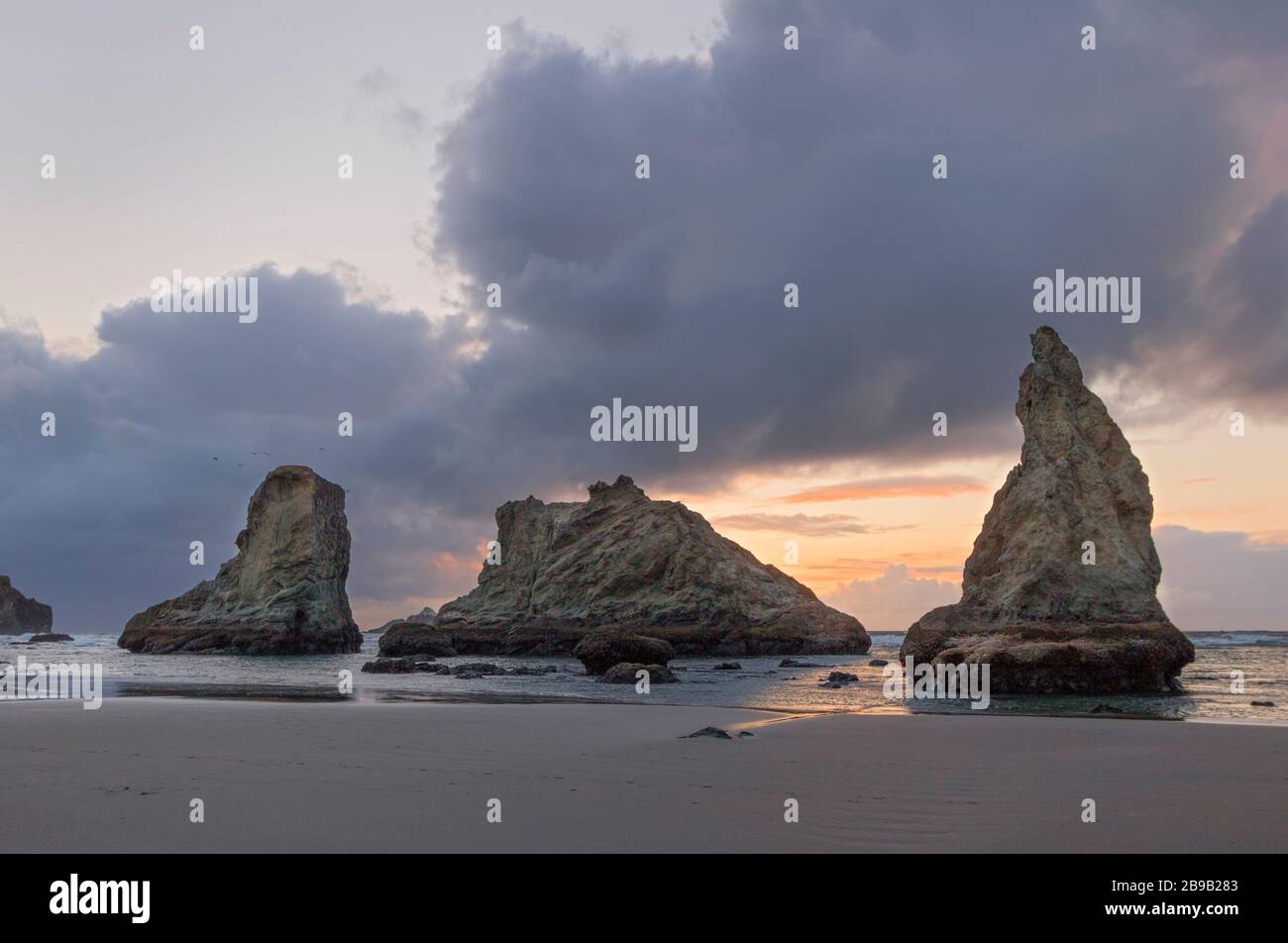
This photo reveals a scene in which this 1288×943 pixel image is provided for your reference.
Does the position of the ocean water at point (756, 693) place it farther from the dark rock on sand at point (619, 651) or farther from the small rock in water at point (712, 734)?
the small rock in water at point (712, 734)

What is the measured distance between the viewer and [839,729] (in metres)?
15.1

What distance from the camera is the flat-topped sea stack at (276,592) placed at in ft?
274

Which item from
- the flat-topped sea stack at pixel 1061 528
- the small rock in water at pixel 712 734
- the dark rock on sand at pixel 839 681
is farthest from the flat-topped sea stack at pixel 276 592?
the small rock in water at pixel 712 734

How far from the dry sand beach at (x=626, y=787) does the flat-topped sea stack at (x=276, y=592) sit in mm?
74493

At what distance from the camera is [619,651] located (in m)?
41.1

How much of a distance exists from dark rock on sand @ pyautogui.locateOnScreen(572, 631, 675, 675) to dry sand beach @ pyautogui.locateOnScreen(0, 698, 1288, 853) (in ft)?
84.9

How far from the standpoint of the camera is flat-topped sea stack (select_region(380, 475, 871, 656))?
84500 mm

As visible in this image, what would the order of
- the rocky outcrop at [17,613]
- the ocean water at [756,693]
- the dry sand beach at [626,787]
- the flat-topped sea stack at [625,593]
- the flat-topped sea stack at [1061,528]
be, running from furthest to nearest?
the rocky outcrop at [17,613]
the flat-topped sea stack at [625,593]
the flat-topped sea stack at [1061,528]
the ocean water at [756,693]
the dry sand beach at [626,787]

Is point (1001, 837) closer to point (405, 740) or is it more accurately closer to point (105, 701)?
point (405, 740)

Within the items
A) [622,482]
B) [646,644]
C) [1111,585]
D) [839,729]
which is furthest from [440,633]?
[839,729]

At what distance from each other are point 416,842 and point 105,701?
1866cm

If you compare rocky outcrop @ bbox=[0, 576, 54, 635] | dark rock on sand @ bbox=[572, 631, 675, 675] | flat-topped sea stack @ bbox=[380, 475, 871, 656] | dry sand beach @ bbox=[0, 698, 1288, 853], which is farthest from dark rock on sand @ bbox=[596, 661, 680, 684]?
rocky outcrop @ bbox=[0, 576, 54, 635]

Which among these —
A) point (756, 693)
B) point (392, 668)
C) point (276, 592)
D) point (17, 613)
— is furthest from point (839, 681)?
point (17, 613)

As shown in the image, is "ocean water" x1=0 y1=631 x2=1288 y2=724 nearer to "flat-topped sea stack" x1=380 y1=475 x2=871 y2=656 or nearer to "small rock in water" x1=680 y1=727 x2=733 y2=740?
"small rock in water" x1=680 y1=727 x2=733 y2=740
